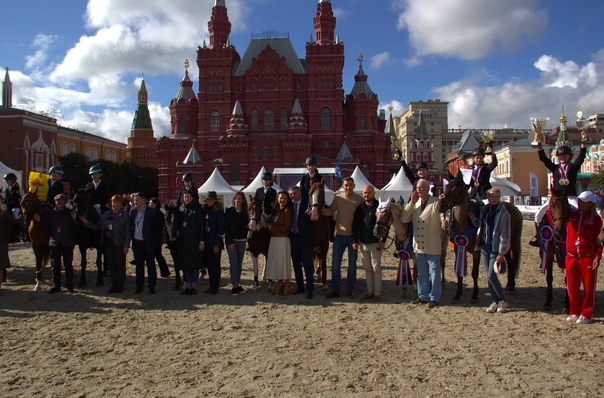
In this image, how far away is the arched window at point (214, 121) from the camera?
170 feet

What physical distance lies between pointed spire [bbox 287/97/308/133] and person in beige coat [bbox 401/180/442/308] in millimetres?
41841

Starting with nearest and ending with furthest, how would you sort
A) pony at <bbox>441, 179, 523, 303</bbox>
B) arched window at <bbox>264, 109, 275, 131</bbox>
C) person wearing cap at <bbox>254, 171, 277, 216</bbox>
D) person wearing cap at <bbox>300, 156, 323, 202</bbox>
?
1. pony at <bbox>441, 179, 523, 303</bbox>
2. person wearing cap at <bbox>300, 156, 323, 202</bbox>
3. person wearing cap at <bbox>254, 171, 277, 216</bbox>
4. arched window at <bbox>264, 109, 275, 131</bbox>

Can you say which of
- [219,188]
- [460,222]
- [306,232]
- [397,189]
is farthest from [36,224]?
[397,189]

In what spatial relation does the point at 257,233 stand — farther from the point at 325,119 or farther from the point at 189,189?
the point at 325,119

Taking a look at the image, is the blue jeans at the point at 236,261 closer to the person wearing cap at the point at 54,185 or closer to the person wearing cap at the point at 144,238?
the person wearing cap at the point at 144,238

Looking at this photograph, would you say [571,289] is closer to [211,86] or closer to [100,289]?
[100,289]

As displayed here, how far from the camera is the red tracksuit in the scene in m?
6.36

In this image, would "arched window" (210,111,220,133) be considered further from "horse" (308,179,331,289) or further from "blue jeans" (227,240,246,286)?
"blue jeans" (227,240,246,286)

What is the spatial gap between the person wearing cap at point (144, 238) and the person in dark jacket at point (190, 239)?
0.52 m

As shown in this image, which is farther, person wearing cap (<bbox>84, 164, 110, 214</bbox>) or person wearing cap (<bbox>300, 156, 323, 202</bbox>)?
person wearing cap (<bbox>84, 164, 110, 214</bbox>)

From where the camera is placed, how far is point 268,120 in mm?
51125

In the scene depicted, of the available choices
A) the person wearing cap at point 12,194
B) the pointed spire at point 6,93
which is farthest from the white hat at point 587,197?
the pointed spire at point 6,93

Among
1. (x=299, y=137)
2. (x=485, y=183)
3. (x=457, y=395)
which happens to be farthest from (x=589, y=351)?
(x=299, y=137)

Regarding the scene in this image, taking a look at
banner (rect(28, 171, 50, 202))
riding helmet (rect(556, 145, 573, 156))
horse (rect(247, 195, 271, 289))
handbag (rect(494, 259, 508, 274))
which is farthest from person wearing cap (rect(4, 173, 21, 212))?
riding helmet (rect(556, 145, 573, 156))
